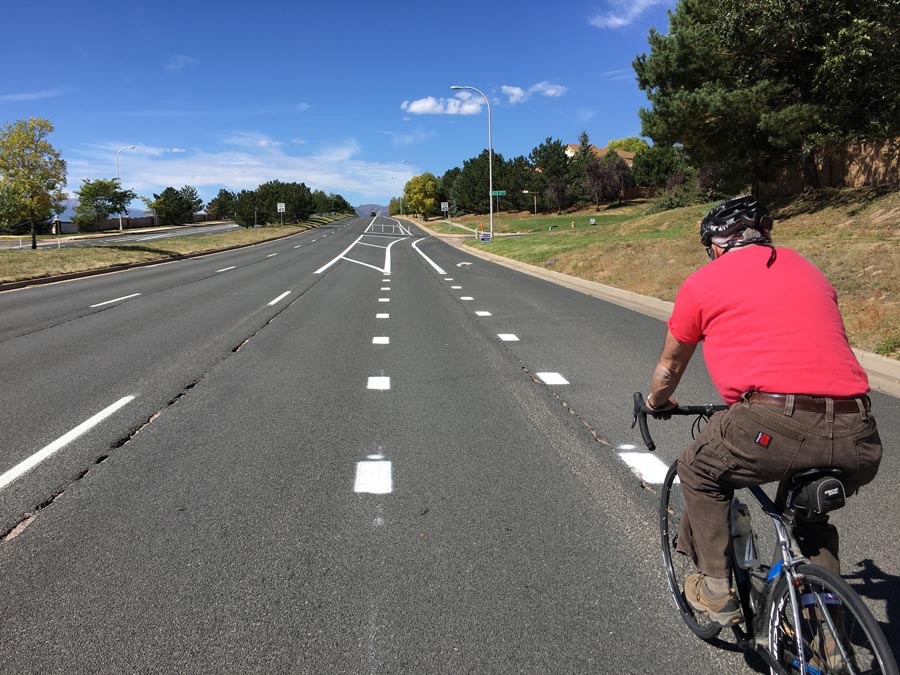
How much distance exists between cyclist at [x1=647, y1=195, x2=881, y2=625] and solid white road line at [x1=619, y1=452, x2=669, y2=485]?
1960 millimetres

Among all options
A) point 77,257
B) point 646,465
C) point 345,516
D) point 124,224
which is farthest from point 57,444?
point 124,224

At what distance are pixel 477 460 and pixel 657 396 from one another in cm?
233

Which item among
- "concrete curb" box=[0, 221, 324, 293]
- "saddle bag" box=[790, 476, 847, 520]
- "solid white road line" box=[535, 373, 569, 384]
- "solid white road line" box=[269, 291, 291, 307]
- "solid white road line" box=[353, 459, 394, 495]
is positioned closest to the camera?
"saddle bag" box=[790, 476, 847, 520]

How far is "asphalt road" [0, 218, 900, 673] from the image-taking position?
2.68m

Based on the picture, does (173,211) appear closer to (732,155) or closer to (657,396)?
(732,155)

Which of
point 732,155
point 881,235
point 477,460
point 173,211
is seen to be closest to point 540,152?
point 173,211

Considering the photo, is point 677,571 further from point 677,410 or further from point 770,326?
point 770,326

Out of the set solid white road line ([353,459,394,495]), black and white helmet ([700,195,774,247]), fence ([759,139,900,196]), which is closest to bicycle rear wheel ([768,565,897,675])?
black and white helmet ([700,195,774,247])

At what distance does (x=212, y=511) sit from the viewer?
3912 millimetres

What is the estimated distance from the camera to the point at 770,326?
7.27ft

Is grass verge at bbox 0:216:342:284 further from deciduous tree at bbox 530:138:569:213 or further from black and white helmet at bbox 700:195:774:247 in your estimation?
deciduous tree at bbox 530:138:569:213

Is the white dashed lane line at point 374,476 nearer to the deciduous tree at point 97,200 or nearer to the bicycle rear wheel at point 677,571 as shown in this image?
the bicycle rear wheel at point 677,571

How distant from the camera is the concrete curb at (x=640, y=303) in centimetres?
739

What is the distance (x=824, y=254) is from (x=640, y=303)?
4.19m
